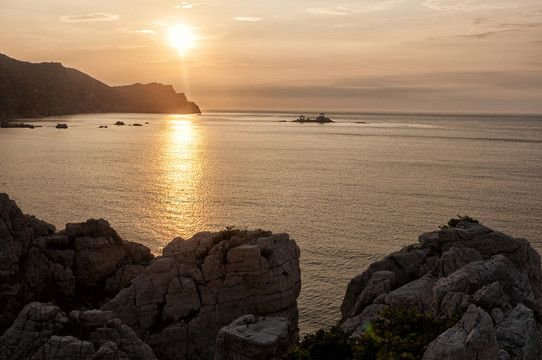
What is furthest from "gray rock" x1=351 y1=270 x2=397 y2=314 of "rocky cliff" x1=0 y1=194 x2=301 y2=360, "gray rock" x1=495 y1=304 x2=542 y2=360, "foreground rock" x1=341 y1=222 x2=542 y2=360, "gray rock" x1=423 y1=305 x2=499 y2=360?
"gray rock" x1=423 y1=305 x2=499 y2=360

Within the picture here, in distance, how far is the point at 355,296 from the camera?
34062 millimetres

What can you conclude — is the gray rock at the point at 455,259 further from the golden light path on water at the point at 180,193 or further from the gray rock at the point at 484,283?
the golden light path on water at the point at 180,193

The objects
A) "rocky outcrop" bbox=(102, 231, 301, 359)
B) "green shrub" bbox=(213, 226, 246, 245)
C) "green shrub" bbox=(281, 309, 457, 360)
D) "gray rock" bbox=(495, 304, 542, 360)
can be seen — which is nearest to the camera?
"gray rock" bbox=(495, 304, 542, 360)

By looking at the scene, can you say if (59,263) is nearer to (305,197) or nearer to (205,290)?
(205,290)

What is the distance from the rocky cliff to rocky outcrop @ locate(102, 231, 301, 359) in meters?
0.06

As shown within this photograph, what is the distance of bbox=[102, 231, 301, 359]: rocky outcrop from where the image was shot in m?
29.9

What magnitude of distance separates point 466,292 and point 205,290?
1699cm

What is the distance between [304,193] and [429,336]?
63.9m

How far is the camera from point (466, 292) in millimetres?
22062

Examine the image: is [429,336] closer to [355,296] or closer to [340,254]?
[355,296]

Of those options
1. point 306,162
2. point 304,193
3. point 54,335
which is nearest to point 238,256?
point 54,335

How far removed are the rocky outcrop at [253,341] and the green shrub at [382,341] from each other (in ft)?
6.49

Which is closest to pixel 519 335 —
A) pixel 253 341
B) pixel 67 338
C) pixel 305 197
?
pixel 253 341

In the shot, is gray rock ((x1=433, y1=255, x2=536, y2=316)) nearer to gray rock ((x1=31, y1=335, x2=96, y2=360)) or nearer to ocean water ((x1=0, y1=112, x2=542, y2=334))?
ocean water ((x1=0, y1=112, x2=542, y2=334))
